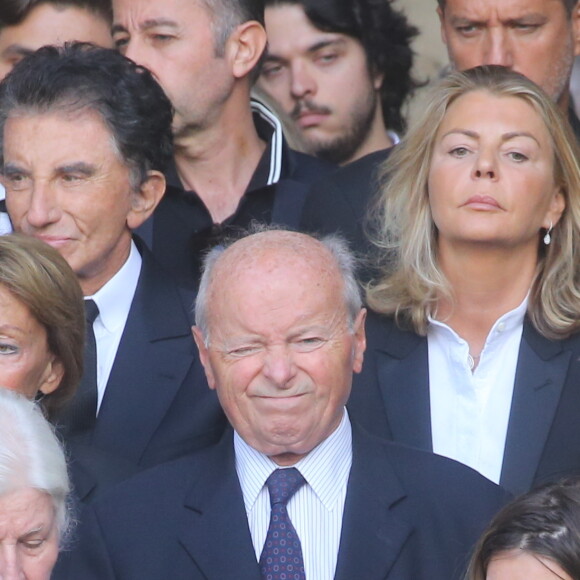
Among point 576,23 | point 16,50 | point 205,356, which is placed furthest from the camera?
point 16,50

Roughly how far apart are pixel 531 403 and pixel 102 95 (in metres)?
1.47

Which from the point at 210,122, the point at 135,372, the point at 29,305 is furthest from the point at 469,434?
the point at 210,122

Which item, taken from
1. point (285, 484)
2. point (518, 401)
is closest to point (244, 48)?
point (518, 401)

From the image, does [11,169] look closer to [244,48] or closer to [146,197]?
[146,197]

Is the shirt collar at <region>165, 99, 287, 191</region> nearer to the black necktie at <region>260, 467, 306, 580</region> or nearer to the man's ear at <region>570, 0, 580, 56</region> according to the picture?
the man's ear at <region>570, 0, 580, 56</region>

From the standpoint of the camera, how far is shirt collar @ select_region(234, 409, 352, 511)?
3.98 m

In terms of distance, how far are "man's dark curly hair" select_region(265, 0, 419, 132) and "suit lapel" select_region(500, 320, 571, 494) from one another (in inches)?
83.4

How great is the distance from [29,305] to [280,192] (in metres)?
1.46

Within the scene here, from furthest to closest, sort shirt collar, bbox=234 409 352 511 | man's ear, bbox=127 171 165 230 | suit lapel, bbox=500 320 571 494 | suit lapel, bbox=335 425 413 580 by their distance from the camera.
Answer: man's ear, bbox=127 171 165 230 → suit lapel, bbox=500 320 571 494 → shirt collar, bbox=234 409 352 511 → suit lapel, bbox=335 425 413 580

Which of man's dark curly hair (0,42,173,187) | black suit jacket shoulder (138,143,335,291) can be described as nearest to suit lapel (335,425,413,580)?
man's dark curly hair (0,42,173,187)

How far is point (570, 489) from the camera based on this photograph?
11.4ft

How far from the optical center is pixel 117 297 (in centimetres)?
479

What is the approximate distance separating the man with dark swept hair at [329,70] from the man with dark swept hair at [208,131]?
604mm

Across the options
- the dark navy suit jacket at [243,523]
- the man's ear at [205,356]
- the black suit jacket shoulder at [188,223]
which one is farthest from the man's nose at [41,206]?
the dark navy suit jacket at [243,523]
